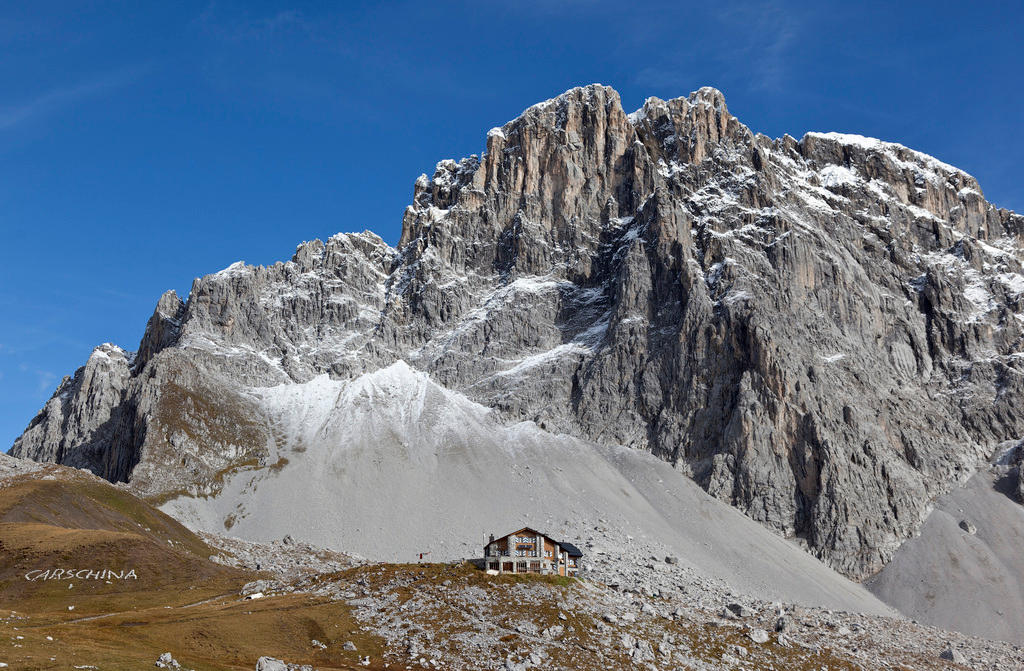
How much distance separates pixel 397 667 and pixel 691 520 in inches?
4723

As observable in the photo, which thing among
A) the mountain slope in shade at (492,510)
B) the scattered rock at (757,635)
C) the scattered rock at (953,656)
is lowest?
the scattered rock at (953,656)

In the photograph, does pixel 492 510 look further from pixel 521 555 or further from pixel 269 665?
pixel 269 665

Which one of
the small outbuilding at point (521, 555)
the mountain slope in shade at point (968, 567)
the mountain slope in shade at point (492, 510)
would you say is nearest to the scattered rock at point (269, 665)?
the small outbuilding at point (521, 555)

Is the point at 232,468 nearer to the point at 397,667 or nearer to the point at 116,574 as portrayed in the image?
the point at 116,574

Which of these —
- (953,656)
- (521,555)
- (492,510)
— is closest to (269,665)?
(521,555)

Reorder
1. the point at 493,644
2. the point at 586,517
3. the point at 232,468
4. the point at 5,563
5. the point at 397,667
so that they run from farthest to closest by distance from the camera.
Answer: the point at 232,468 < the point at 586,517 < the point at 5,563 < the point at 493,644 < the point at 397,667

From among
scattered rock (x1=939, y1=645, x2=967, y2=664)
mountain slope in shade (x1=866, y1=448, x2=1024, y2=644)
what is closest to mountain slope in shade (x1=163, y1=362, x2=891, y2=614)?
mountain slope in shade (x1=866, y1=448, x2=1024, y2=644)

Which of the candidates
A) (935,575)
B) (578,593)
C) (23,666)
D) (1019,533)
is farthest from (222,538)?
(1019,533)

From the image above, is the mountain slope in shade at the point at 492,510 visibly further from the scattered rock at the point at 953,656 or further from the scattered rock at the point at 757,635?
the scattered rock at the point at 757,635

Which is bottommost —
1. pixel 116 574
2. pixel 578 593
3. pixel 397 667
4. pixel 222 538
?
A: pixel 397 667

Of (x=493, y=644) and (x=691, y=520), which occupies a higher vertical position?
(x=691, y=520)

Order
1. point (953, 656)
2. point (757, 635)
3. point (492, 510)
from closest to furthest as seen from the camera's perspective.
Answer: point (757, 635)
point (953, 656)
point (492, 510)

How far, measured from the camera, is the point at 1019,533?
7195 inches

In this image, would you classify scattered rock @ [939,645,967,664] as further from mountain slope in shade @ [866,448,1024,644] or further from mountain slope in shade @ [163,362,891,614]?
mountain slope in shade @ [866,448,1024,644]
